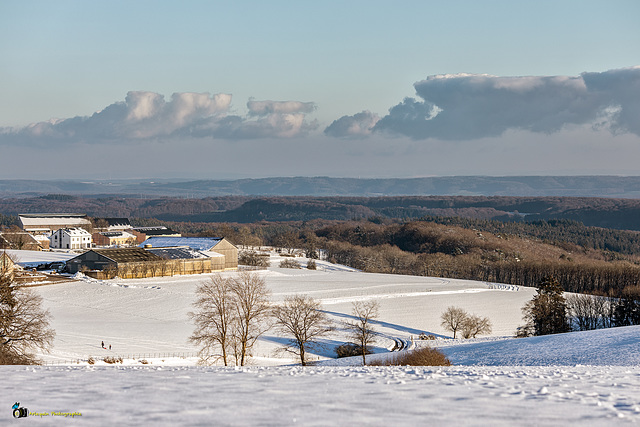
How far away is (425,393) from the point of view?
10.2m

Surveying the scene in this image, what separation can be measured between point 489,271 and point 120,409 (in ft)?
337

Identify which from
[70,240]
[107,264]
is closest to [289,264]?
[107,264]

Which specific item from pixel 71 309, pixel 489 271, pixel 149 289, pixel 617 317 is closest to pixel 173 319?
pixel 71 309

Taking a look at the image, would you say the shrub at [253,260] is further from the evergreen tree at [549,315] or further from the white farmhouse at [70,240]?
the evergreen tree at [549,315]

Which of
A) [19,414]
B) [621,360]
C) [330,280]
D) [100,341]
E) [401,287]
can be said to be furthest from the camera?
[330,280]

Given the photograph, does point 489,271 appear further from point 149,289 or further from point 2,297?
point 2,297

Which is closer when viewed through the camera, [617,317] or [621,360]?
[621,360]

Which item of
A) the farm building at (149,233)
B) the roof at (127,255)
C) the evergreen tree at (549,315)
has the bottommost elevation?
the evergreen tree at (549,315)

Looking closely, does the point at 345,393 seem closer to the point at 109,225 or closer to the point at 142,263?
the point at 142,263

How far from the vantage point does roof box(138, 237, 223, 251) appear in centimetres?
8138

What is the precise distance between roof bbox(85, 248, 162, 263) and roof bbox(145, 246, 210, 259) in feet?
3.85

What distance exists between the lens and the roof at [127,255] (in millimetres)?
67938

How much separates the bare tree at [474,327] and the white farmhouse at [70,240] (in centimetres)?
7355

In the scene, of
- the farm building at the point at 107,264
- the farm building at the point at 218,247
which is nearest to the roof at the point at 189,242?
the farm building at the point at 218,247
